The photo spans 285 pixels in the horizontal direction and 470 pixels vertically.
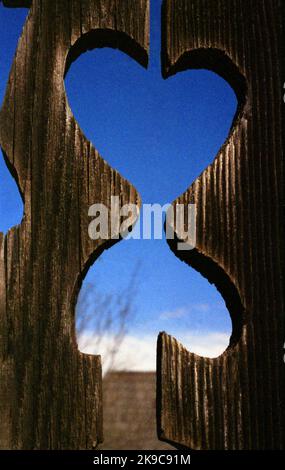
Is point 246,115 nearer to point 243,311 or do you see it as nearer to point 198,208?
point 198,208

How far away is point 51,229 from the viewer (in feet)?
4.98

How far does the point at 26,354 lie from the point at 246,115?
0.86 meters

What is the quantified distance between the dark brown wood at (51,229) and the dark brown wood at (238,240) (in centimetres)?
17

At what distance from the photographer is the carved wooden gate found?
1436mm

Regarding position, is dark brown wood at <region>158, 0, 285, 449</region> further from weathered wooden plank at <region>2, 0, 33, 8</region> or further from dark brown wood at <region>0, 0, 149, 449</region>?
weathered wooden plank at <region>2, 0, 33, 8</region>

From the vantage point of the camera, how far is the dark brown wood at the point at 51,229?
144 cm

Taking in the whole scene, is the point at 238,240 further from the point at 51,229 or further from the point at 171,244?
the point at 51,229

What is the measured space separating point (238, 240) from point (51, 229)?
1.59 feet

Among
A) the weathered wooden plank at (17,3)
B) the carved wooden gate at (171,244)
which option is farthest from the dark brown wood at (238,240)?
the weathered wooden plank at (17,3)

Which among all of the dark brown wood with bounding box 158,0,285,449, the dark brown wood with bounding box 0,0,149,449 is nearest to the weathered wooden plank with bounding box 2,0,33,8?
the dark brown wood with bounding box 0,0,149,449

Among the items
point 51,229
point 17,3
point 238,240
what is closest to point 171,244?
point 238,240

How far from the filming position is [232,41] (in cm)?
165
